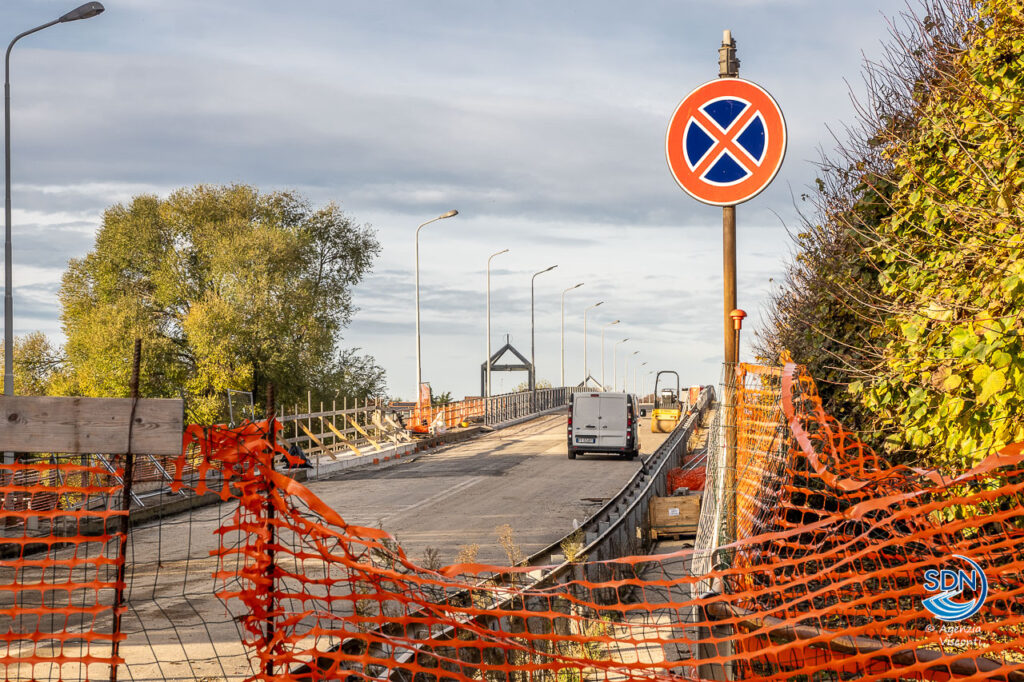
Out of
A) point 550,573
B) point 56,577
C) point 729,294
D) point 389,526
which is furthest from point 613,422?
point 729,294

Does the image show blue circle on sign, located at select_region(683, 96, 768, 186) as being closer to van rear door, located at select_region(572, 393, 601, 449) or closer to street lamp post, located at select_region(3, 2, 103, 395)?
street lamp post, located at select_region(3, 2, 103, 395)

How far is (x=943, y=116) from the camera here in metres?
7.80

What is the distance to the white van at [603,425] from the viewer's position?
1222 inches

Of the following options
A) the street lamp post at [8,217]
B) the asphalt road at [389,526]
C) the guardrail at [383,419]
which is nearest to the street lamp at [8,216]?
the street lamp post at [8,217]

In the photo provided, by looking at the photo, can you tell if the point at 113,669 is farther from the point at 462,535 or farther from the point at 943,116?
the point at 462,535

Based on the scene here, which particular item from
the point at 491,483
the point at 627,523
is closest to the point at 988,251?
the point at 627,523

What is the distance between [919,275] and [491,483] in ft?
54.7

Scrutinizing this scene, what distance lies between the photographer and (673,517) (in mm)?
14070

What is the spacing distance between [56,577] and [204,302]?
3648cm

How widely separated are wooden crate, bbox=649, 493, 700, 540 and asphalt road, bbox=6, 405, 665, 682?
5.77 feet

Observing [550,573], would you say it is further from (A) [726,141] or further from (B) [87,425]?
(B) [87,425]

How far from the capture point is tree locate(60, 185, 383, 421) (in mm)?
45688

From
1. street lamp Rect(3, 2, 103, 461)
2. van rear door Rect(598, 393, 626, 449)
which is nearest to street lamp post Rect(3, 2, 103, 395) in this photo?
street lamp Rect(3, 2, 103, 461)

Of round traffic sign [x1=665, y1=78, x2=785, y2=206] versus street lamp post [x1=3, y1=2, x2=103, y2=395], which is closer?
round traffic sign [x1=665, y1=78, x2=785, y2=206]
